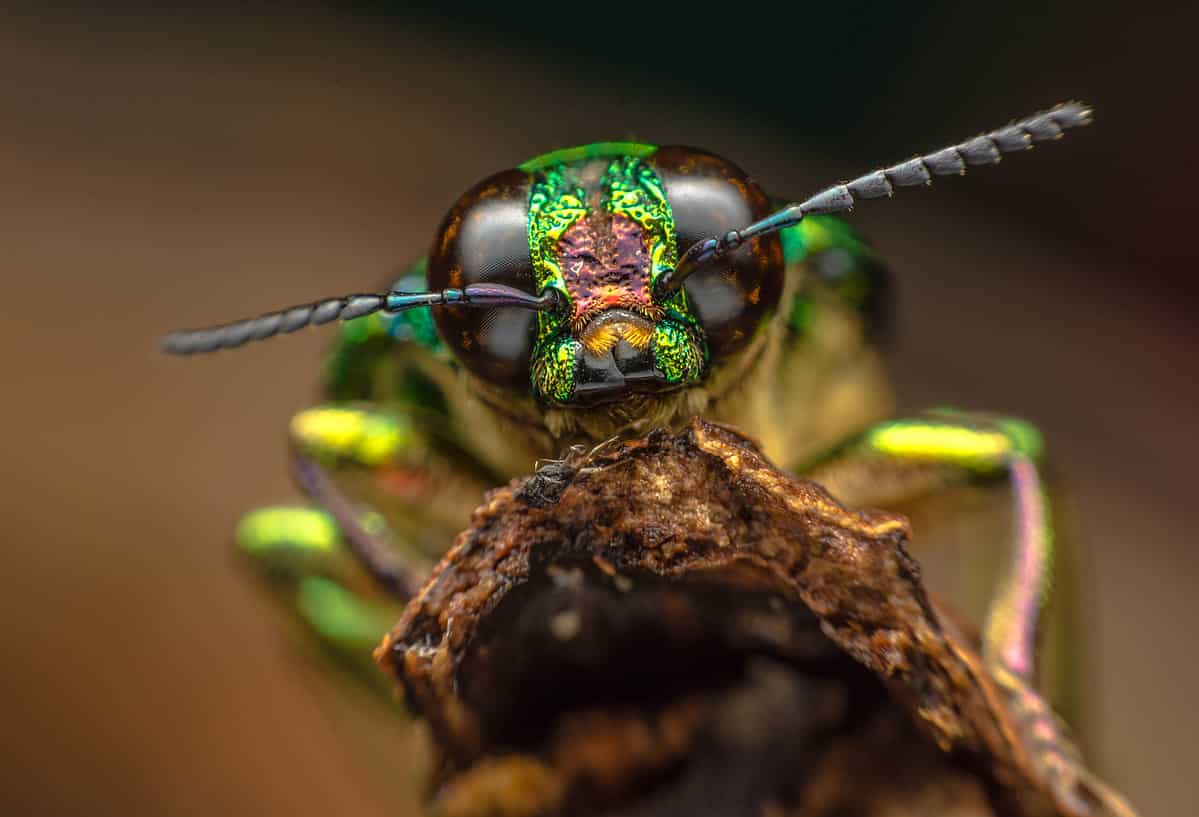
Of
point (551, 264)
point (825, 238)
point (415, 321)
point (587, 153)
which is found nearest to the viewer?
point (551, 264)

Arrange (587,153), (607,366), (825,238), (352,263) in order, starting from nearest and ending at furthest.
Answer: (607,366), (587,153), (825,238), (352,263)

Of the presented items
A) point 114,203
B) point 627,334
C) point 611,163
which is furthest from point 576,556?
point 114,203

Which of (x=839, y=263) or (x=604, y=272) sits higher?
(x=604, y=272)

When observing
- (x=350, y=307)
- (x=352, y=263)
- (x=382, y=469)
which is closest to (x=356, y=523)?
(x=382, y=469)

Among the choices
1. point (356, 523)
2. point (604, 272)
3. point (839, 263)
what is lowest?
A: point (356, 523)

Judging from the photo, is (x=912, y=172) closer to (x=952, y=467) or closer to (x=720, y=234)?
(x=720, y=234)

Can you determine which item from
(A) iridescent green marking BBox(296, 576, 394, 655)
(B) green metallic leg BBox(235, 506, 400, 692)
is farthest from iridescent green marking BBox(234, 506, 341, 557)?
(A) iridescent green marking BBox(296, 576, 394, 655)

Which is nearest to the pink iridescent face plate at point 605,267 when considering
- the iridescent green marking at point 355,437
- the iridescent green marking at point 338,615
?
the iridescent green marking at point 355,437

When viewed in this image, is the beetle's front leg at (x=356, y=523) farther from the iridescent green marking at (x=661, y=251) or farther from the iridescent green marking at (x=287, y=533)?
the iridescent green marking at (x=661, y=251)
